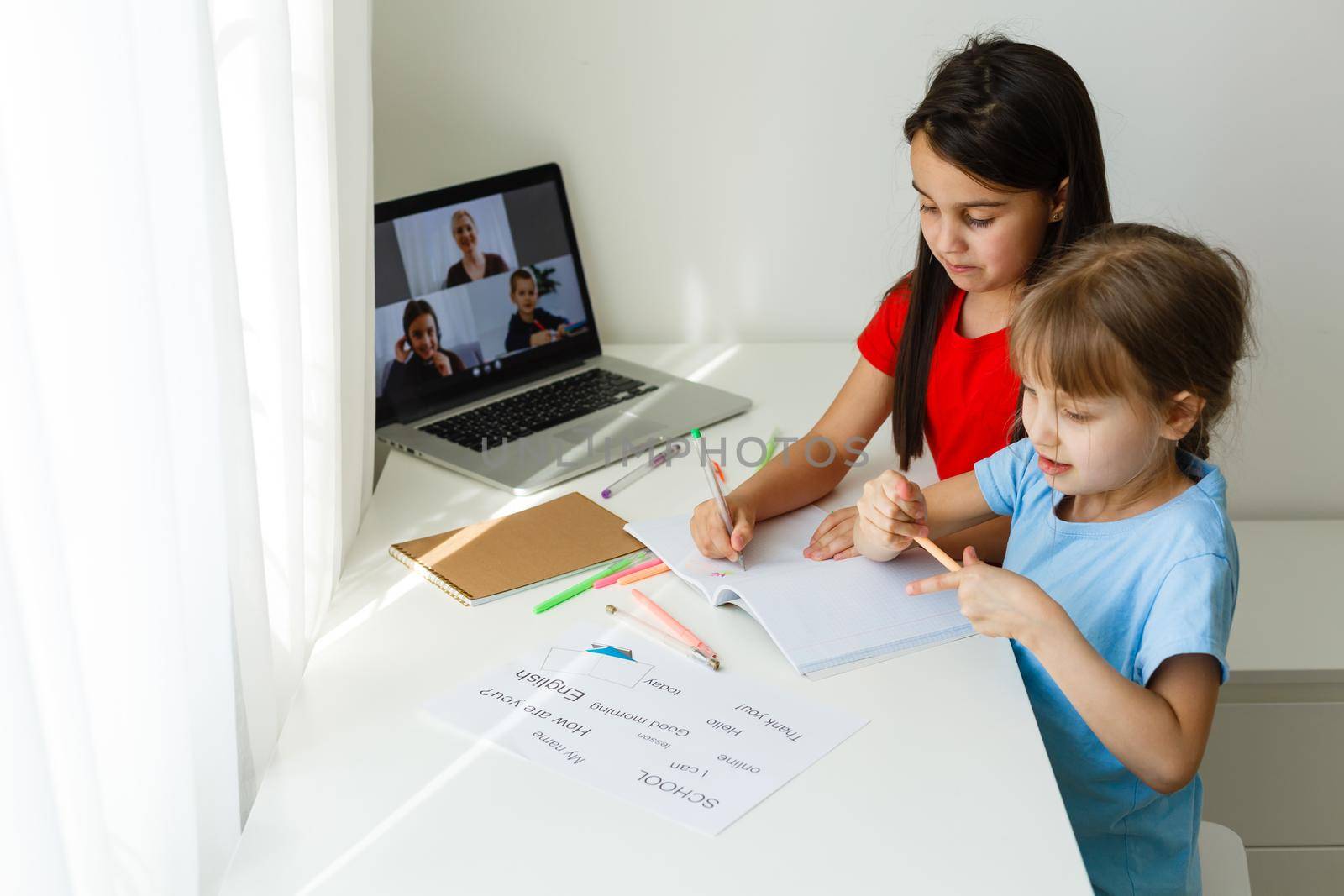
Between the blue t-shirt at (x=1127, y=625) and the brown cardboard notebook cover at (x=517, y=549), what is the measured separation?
0.40 m

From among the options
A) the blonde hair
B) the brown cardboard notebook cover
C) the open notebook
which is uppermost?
the blonde hair

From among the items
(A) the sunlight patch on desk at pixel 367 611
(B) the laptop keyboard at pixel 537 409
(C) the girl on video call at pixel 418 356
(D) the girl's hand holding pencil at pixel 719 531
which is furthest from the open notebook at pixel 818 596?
(C) the girl on video call at pixel 418 356

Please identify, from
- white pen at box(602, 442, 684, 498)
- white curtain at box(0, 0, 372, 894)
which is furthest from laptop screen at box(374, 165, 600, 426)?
white curtain at box(0, 0, 372, 894)

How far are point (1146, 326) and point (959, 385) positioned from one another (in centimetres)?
42

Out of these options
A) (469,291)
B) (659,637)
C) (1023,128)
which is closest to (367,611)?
(659,637)

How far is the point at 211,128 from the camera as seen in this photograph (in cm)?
72

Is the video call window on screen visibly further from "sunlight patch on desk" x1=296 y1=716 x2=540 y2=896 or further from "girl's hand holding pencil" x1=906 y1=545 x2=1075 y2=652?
"girl's hand holding pencil" x1=906 y1=545 x2=1075 y2=652

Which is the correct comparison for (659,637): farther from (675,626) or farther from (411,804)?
(411,804)

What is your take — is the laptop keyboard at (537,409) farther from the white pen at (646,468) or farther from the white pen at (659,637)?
the white pen at (659,637)

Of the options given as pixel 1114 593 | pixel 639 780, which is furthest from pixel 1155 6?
pixel 639 780

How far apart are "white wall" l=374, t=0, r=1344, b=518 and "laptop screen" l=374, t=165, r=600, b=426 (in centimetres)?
9

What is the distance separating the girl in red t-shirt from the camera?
3.79 feet

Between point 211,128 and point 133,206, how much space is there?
0.13 m

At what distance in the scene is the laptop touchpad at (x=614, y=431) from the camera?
1.41 metres
